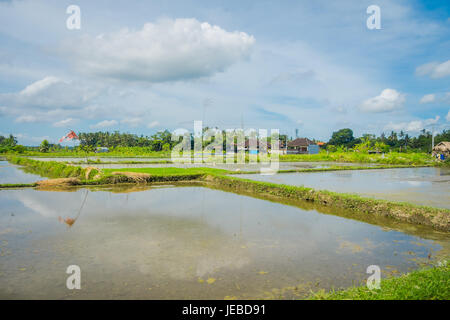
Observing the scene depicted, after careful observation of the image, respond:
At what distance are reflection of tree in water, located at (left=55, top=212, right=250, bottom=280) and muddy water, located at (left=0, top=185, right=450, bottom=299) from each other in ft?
0.06

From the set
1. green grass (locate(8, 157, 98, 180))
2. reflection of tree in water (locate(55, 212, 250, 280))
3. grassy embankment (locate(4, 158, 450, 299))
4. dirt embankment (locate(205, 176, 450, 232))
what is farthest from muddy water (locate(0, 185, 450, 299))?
green grass (locate(8, 157, 98, 180))

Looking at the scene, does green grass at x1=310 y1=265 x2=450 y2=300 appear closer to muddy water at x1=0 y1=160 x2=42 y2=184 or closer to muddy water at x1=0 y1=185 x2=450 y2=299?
muddy water at x1=0 y1=185 x2=450 y2=299

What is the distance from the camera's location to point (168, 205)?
9727mm

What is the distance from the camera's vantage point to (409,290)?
10.9ft

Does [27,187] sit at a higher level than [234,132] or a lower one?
lower

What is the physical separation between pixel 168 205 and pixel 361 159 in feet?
97.7

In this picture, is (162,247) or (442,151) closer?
(162,247)

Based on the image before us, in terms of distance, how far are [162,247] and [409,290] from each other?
13.5 ft

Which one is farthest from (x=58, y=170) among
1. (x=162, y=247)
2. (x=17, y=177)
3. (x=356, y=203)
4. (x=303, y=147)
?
(x=303, y=147)

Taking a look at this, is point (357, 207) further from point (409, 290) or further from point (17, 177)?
point (17, 177)

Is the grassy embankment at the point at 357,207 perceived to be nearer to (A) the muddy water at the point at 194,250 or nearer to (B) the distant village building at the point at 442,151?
(A) the muddy water at the point at 194,250

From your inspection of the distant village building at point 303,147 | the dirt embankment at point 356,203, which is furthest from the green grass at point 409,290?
the distant village building at point 303,147
